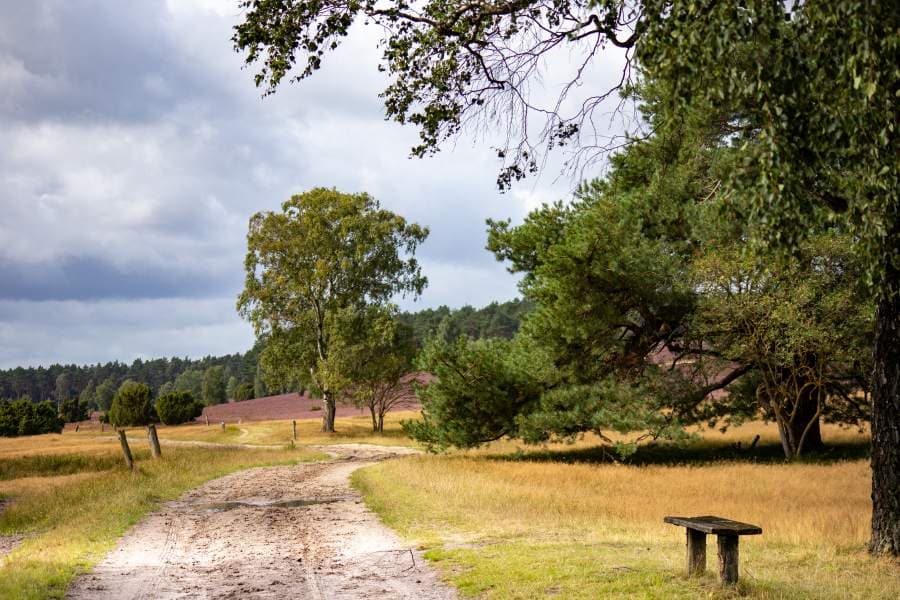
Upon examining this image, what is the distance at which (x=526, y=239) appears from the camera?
1057 inches

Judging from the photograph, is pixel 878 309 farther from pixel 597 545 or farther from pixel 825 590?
pixel 597 545

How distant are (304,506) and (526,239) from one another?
14556 millimetres

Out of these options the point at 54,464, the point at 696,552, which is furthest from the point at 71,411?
the point at 696,552

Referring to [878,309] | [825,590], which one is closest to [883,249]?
[878,309]

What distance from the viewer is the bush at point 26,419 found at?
219ft

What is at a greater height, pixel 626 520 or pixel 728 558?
pixel 728 558

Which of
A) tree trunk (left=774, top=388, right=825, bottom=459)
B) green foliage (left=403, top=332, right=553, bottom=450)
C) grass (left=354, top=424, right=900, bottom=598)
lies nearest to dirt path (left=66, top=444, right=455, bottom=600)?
grass (left=354, top=424, right=900, bottom=598)

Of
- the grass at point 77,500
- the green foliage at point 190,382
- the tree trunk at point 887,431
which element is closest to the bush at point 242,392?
the green foliage at point 190,382

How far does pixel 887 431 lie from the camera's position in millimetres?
9602

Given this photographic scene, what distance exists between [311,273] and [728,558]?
40.3m

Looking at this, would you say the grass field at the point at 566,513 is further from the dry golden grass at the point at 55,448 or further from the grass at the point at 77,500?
the dry golden grass at the point at 55,448

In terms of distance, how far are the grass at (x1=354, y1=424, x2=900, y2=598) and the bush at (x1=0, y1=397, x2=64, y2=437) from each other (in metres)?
56.4

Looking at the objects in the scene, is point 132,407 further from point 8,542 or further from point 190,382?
point 190,382

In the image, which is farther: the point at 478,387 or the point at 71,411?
the point at 71,411
